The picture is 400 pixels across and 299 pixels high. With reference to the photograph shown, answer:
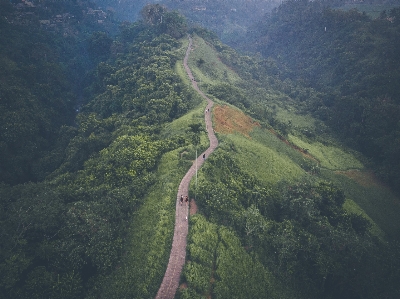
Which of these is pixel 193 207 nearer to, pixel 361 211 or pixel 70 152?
pixel 70 152

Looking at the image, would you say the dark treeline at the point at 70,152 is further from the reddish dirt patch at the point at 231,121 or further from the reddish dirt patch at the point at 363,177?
the reddish dirt patch at the point at 363,177

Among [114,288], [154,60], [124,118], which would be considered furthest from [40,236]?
[154,60]

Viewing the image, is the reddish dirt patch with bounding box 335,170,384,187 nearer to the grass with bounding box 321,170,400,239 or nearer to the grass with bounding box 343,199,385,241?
the grass with bounding box 321,170,400,239

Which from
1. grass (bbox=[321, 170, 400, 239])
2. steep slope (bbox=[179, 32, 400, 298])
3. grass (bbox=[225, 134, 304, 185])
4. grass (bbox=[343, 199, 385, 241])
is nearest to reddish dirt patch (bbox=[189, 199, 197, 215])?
steep slope (bbox=[179, 32, 400, 298])

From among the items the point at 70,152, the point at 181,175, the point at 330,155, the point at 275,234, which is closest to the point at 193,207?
the point at 181,175

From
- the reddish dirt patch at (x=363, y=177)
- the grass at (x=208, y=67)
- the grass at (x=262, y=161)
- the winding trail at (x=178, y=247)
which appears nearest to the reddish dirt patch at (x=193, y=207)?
the winding trail at (x=178, y=247)

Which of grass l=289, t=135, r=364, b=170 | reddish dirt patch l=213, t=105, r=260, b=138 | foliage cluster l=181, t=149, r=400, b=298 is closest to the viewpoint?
foliage cluster l=181, t=149, r=400, b=298
